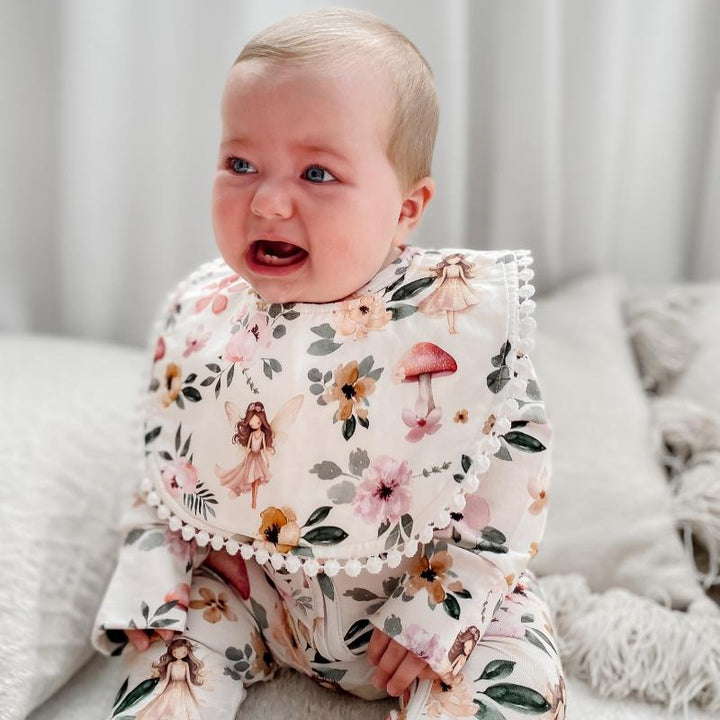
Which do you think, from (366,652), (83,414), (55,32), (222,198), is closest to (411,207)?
(222,198)

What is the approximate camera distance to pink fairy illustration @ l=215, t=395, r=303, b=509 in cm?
90

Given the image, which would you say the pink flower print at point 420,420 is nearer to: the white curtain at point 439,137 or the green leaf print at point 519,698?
the green leaf print at point 519,698

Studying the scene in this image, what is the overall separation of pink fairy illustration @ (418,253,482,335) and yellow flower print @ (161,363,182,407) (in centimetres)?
26

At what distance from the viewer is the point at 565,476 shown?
1271mm

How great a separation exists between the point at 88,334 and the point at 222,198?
0.85 meters

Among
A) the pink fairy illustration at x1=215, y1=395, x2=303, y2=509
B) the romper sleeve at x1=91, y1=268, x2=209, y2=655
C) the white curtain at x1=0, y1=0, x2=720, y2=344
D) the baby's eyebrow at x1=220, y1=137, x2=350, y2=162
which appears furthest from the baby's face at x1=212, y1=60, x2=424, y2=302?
the white curtain at x1=0, y1=0, x2=720, y2=344

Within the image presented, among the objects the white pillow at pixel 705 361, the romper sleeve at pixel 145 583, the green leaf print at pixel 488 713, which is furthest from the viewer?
the white pillow at pixel 705 361

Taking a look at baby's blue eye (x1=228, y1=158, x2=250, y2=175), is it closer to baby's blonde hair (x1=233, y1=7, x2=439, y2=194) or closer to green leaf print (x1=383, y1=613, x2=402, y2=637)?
baby's blonde hair (x1=233, y1=7, x2=439, y2=194)

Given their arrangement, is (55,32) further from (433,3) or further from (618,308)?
(618,308)

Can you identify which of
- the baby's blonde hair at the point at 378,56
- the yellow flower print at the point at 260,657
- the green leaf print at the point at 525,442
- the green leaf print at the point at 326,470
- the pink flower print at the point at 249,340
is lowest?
the yellow flower print at the point at 260,657

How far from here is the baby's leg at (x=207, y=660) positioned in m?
0.89

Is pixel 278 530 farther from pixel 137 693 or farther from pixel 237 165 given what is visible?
pixel 237 165

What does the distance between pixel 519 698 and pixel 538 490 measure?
0.18 m

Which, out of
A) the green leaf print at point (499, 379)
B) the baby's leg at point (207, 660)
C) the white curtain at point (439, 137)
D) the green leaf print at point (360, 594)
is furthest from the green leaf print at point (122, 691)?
the white curtain at point (439, 137)
